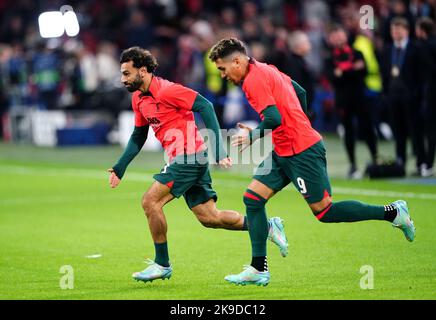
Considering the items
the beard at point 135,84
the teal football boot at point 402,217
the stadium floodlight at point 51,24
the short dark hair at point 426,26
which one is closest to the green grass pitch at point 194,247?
the teal football boot at point 402,217

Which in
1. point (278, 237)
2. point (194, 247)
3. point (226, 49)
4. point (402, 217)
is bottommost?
point (194, 247)

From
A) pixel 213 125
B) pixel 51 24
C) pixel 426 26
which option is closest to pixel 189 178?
pixel 213 125

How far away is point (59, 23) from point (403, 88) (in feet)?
51.8

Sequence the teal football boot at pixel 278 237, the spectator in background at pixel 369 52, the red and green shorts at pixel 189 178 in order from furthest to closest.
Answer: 1. the spectator in background at pixel 369 52
2. the teal football boot at pixel 278 237
3. the red and green shorts at pixel 189 178

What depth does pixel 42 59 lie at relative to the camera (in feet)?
94.3

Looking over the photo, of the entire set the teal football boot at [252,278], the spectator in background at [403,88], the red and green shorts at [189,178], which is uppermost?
the spectator in background at [403,88]

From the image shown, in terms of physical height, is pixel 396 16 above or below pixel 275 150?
above

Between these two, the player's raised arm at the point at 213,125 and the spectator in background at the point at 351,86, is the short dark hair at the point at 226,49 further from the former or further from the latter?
the spectator in background at the point at 351,86

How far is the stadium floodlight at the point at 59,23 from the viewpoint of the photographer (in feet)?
100

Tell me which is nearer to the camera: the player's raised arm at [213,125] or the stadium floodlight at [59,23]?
the player's raised arm at [213,125]

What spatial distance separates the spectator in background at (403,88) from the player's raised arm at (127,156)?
7.99 m

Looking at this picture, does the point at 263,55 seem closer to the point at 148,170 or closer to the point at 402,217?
the point at 148,170

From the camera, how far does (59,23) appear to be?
30.8m

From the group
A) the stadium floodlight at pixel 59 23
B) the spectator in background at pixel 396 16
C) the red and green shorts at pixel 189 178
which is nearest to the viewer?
the red and green shorts at pixel 189 178
